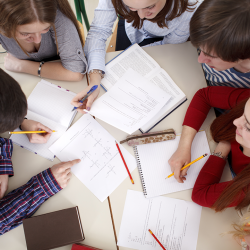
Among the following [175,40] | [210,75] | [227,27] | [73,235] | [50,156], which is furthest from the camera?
[175,40]

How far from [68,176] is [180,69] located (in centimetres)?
81

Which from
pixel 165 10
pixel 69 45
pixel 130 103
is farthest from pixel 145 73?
pixel 69 45

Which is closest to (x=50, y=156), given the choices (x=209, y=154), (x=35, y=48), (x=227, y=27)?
(x=35, y=48)

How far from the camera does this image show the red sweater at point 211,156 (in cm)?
93

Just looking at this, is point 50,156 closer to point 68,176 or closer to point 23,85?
point 68,176

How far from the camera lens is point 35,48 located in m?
1.21

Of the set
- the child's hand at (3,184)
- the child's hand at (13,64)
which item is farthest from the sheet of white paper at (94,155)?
the child's hand at (13,64)

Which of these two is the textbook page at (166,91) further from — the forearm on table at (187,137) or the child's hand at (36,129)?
the child's hand at (36,129)

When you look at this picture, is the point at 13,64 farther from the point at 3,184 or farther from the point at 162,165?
the point at 162,165

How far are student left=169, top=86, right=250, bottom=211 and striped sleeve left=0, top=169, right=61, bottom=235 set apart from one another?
564 mm

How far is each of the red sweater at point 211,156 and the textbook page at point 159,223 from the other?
0.08 metres

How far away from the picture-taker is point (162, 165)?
100 cm

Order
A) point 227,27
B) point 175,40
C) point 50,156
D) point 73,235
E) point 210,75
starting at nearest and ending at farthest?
point 227,27 < point 73,235 < point 50,156 < point 210,75 < point 175,40

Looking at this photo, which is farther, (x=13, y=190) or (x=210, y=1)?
(x=13, y=190)
